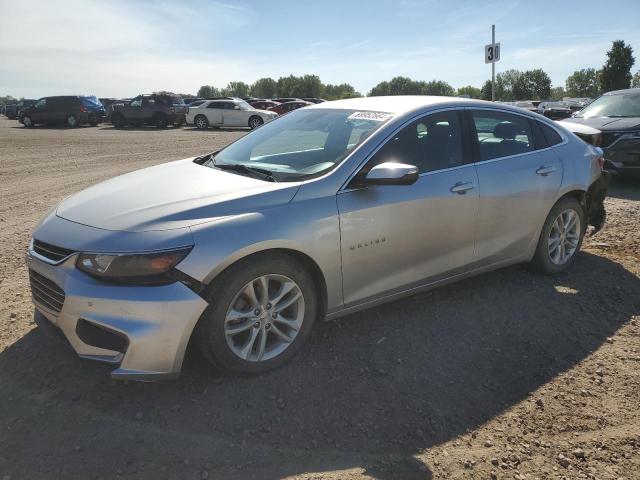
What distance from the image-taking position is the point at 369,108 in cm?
388

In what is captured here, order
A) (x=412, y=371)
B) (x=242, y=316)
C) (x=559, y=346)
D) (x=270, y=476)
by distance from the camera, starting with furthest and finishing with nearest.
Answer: (x=559, y=346), (x=412, y=371), (x=242, y=316), (x=270, y=476)

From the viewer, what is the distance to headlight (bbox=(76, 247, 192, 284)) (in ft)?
8.63

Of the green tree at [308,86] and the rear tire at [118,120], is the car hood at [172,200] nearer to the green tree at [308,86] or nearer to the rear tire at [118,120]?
the rear tire at [118,120]

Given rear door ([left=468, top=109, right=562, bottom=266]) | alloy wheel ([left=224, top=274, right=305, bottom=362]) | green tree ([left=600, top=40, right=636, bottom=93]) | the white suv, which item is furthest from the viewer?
green tree ([left=600, top=40, right=636, bottom=93])

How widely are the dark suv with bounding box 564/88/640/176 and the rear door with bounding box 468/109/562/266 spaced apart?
4.25 m

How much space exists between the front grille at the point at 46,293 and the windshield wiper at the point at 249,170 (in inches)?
53.6

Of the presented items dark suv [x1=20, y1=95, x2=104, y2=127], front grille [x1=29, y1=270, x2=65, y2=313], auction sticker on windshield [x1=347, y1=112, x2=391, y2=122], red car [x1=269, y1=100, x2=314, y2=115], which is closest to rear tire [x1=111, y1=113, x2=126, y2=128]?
dark suv [x1=20, y1=95, x2=104, y2=127]

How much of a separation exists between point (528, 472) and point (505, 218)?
2166mm

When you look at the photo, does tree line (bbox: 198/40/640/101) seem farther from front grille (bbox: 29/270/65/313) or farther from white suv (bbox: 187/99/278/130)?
front grille (bbox: 29/270/65/313)

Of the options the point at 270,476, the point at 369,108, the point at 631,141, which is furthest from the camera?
the point at 631,141

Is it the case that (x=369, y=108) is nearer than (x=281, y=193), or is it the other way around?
(x=281, y=193)

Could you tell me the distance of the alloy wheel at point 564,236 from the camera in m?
4.59

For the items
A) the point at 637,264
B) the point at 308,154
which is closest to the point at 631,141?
the point at 637,264

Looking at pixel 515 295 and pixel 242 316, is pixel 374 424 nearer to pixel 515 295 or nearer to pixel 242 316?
pixel 242 316
